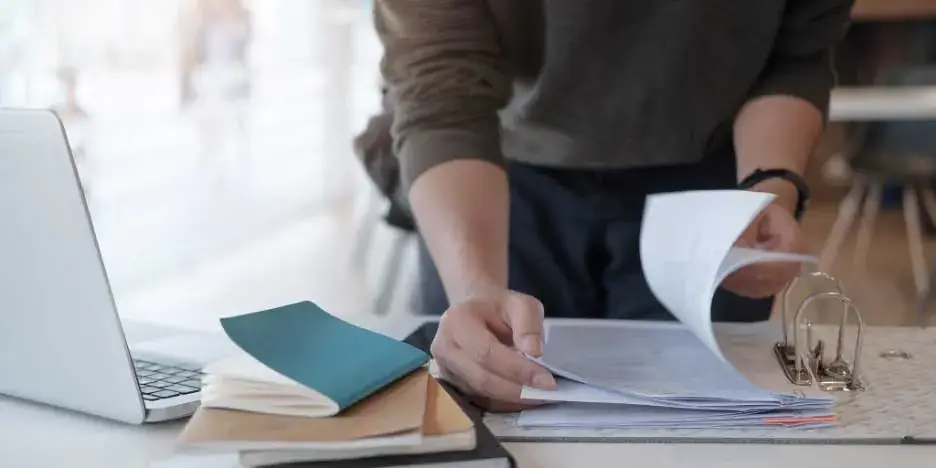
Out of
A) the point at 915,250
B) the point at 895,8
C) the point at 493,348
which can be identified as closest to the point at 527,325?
the point at 493,348

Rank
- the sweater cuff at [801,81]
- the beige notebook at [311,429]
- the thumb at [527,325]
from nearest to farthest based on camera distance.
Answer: the beige notebook at [311,429] < the thumb at [527,325] < the sweater cuff at [801,81]

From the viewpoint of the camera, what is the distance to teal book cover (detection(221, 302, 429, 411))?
59 centimetres

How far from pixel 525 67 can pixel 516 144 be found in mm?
96

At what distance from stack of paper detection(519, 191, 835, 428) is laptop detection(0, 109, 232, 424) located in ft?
0.95

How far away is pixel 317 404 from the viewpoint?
58 cm

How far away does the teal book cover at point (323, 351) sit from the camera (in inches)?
23.3

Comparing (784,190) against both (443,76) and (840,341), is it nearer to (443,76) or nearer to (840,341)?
(840,341)

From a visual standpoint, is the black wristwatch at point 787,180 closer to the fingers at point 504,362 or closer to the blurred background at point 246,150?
the fingers at point 504,362

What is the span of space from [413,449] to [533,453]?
0.11 metres

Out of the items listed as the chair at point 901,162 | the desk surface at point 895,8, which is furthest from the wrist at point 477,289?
the desk surface at point 895,8

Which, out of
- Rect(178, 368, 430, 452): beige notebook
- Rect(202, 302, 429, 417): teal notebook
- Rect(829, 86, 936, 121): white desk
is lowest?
Rect(829, 86, 936, 121): white desk

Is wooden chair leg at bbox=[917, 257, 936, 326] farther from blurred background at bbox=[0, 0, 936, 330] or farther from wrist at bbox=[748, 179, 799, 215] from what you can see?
wrist at bbox=[748, 179, 799, 215]

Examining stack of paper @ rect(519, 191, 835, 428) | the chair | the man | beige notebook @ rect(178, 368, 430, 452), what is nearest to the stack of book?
beige notebook @ rect(178, 368, 430, 452)

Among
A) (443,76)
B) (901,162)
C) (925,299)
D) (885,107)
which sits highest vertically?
(443,76)
